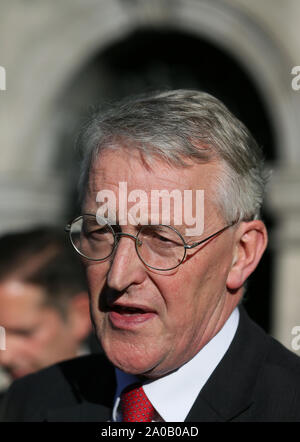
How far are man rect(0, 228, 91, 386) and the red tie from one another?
39.3 inches

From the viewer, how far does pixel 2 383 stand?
3.15 metres

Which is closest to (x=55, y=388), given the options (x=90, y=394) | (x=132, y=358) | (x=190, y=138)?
(x=90, y=394)

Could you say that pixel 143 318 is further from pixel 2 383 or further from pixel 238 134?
pixel 2 383

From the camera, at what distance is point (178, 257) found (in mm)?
1606

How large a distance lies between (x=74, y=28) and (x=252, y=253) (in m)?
4.86

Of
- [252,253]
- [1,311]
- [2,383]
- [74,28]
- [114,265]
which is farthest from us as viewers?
[74,28]

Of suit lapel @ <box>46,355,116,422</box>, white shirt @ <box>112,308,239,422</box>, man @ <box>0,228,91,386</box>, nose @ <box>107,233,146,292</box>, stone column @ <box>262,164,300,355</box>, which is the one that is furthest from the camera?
stone column @ <box>262,164,300,355</box>

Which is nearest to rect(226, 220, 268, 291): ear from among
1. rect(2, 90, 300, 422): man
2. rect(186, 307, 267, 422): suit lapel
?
rect(2, 90, 300, 422): man

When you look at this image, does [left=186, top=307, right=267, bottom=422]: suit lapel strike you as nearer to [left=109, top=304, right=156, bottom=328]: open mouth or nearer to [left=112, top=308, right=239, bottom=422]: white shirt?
[left=112, top=308, right=239, bottom=422]: white shirt

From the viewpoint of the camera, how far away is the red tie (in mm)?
1697

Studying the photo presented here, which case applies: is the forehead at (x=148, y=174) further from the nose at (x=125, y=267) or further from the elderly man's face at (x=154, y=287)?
the nose at (x=125, y=267)

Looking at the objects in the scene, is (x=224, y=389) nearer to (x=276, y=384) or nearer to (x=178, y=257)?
(x=276, y=384)

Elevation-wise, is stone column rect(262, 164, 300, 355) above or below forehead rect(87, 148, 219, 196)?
below
